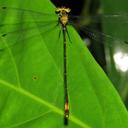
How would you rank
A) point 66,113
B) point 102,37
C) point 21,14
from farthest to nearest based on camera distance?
point 102,37 < point 21,14 < point 66,113

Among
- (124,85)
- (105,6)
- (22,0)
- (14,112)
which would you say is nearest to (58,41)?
(22,0)

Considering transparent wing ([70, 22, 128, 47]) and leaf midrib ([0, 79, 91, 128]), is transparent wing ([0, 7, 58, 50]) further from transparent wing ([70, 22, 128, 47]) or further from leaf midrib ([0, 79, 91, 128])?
transparent wing ([70, 22, 128, 47])

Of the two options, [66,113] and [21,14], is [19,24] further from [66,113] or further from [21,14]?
[66,113]

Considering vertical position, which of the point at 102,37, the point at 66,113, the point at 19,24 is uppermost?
the point at 19,24

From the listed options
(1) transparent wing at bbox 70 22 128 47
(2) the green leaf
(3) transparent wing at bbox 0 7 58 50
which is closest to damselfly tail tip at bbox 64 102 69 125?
(2) the green leaf

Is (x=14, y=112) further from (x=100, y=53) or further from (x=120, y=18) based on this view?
(x=100, y=53)

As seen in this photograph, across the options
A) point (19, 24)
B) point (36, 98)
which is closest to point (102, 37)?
point (19, 24)

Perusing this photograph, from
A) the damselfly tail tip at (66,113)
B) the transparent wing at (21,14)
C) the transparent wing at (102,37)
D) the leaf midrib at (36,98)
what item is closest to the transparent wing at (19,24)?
the transparent wing at (21,14)
